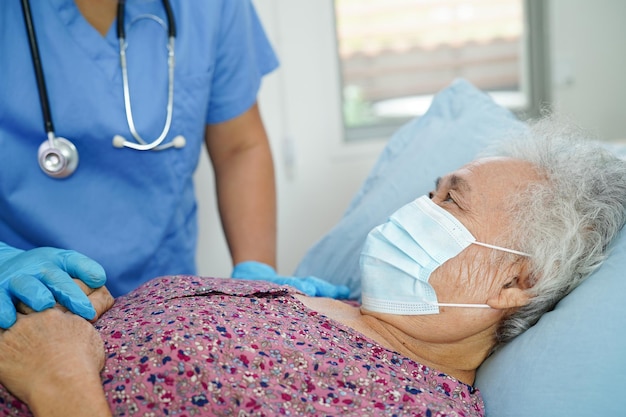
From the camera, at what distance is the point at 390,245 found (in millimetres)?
1348

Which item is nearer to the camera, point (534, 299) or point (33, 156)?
point (534, 299)

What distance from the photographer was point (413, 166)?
5.63ft

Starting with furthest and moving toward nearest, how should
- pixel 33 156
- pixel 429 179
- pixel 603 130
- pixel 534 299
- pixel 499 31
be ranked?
pixel 499 31 < pixel 603 130 < pixel 429 179 < pixel 33 156 < pixel 534 299

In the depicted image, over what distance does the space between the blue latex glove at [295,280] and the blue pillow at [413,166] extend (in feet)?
0.19

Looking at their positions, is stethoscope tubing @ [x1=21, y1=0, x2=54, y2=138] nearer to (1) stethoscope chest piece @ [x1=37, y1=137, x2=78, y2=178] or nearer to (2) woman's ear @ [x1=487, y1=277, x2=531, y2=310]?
(1) stethoscope chest piece @ [x1=37, y1=137, x2=78, y2=178]

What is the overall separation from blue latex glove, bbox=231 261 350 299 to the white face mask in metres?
0.20

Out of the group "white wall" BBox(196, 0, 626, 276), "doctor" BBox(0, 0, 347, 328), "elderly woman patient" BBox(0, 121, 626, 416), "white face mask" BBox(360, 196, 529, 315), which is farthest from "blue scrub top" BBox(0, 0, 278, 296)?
"white wall" BBox(196, 0, 626, 276)

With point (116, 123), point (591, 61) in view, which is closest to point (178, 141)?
point (116, 123)

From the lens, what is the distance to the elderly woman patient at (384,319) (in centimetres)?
108

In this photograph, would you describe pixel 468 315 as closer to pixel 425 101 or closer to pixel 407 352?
pixel 407 352

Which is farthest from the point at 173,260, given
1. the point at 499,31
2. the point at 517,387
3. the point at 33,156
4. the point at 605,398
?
the point at 499,31

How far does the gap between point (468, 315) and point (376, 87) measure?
2054mm

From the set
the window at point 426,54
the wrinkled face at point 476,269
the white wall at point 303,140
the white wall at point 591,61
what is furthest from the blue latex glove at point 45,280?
the white wall at point 591,61

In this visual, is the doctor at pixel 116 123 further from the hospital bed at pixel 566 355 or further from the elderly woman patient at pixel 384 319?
the hospital bed at pixel 566 355
